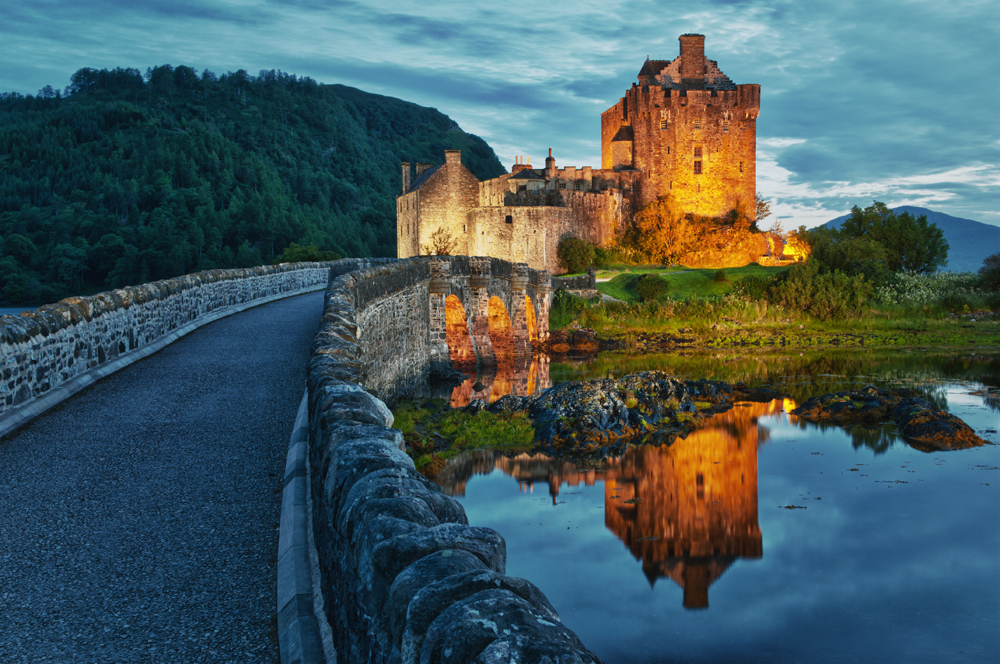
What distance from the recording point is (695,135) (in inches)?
2366

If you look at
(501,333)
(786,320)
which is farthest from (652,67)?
(501,333)

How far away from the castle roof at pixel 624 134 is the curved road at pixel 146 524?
186ft

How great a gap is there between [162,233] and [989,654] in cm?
6430

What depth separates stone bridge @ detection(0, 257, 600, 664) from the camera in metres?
2.66

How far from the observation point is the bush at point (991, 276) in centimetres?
3809

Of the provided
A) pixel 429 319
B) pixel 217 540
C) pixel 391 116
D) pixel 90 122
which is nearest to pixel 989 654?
pixel 217 540

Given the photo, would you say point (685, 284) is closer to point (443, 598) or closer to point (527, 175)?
point (527, 175)

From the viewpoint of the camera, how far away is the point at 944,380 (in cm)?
2397

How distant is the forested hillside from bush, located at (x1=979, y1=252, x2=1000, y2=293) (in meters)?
50.2

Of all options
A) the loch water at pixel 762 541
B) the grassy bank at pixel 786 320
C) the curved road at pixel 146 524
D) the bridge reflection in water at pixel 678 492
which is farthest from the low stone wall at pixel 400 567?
the grassy bank at pixel 786 320

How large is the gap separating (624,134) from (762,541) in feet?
180

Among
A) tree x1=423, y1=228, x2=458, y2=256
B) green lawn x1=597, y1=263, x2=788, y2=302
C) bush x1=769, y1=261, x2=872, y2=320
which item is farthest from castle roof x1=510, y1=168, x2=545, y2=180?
bush x1=769, y1=261, x2=872, y2=320

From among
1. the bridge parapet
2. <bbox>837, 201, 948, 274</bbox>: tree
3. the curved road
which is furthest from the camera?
<bbox>837, 201, 948, 274</bbox>: tree

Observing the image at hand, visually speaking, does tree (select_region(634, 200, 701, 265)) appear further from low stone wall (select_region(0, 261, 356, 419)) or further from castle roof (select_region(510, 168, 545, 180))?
low stone wall (select_region(0, 261, 356, 419))
